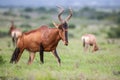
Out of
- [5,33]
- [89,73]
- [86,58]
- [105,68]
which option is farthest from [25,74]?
[5,33]

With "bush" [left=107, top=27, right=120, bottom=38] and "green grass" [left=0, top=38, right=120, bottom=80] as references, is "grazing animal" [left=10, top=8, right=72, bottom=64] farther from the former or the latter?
"bush" [left=107, top=27, right=120, bottom=38]

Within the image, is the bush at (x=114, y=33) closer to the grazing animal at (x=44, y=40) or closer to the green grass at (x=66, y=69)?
the green grass at (x=66, y=69)

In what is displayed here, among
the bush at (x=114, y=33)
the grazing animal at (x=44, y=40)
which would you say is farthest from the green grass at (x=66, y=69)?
the bush at (x=114, y=33)

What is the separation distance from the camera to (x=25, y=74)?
16250 millimetres

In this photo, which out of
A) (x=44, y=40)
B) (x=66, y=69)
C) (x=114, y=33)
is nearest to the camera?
(x=66, y=69)

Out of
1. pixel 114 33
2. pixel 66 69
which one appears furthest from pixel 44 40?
pixel 114 33

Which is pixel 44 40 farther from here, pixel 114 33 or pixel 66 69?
pixel 114 33

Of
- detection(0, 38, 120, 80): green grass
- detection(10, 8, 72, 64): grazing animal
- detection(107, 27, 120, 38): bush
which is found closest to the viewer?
detection(0, 38, 120, 80): green grass

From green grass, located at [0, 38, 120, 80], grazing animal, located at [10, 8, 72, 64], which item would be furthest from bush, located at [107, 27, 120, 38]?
grazing animal, located at [10, 8, 72, 64]

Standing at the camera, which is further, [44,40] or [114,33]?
[114,33]

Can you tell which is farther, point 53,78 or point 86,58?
point 86,58

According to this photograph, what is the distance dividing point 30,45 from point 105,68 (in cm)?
304

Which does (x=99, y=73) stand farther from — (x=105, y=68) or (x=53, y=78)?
(x=53, y=78)

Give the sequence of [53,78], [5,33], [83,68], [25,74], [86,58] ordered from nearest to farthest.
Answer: [53,78] < [25,74] < [83,68] < [86,58] < [5,33]
